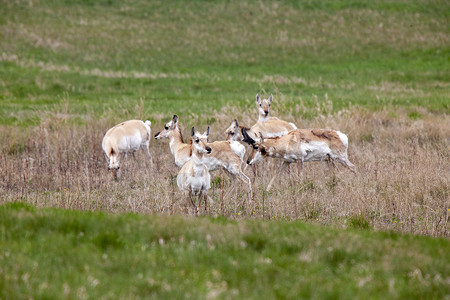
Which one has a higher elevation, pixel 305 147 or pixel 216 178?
pixel 305 147

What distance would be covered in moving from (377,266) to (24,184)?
830 centimetres

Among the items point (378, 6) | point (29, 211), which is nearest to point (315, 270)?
point (29, 211)

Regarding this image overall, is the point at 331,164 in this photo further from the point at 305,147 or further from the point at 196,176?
the point at 196,176

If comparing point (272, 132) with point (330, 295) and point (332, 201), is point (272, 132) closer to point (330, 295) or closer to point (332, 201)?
point (332, 201)

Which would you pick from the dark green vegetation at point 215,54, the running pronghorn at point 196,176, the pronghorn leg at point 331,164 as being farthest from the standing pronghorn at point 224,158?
the dark green vegetation at point 215,54

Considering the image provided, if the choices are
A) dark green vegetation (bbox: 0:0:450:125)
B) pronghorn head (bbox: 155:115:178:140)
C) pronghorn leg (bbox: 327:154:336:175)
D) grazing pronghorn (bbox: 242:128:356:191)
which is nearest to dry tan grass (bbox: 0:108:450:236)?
pronghorn leg (bbox: 327:154:336:175)

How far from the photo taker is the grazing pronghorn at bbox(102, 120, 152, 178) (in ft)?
46.6

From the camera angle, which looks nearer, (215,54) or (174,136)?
(174,136)

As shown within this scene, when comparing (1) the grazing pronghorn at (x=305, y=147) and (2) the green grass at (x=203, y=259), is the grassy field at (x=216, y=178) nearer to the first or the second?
(2) the green grass at (x=203, y=259)

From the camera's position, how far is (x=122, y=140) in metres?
15.0

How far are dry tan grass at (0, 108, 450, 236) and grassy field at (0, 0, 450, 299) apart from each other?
6cm

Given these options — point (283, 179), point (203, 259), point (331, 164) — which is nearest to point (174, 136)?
point (283, 179)

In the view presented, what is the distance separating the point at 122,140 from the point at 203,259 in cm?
925

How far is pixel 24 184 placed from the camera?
39.3 feet
